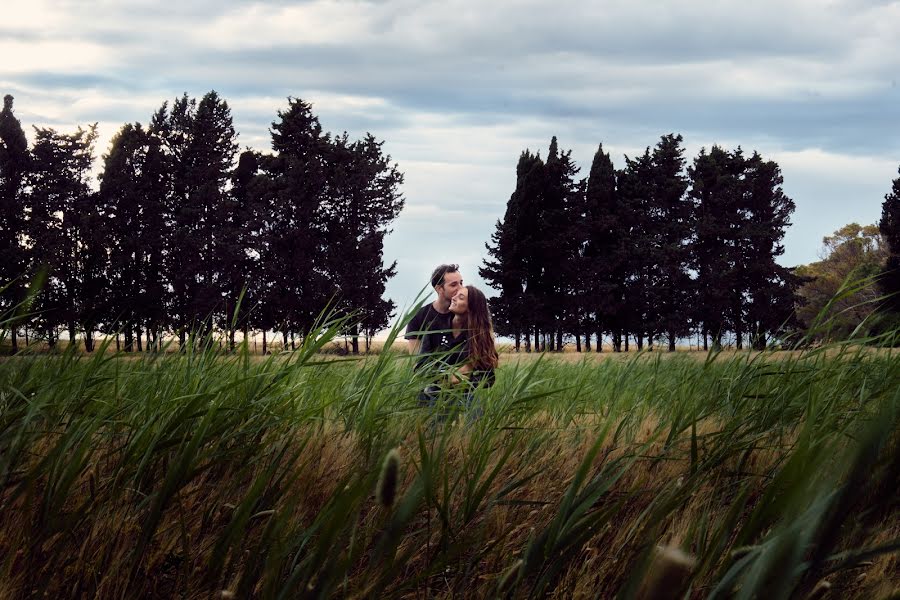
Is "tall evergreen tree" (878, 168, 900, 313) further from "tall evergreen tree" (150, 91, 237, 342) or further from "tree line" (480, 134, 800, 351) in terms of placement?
"tall evergreen tree" (150, 91, 237, 342)

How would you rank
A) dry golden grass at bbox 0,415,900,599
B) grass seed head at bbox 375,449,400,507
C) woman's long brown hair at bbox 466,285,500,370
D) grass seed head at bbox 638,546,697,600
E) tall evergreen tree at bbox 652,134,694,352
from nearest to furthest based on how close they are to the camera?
grass seed head at bbox 638,546,697,600 → grass seed head at bbox 375,449,400,507 → dry golden grass at bbox 0,415,900,599 → woman's long brown hair at bbox 466,285,500,370 → tall evergreen tree at bbox 652,134,694,352

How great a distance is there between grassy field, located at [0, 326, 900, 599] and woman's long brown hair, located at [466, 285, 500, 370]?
155 cm

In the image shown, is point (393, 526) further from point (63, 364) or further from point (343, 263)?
point (343, 263)

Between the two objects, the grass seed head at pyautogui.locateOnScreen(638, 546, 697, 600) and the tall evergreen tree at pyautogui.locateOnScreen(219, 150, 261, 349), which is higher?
the tall evergreen tree at pyautogui.locateOnScreen(219, 150, 261, 349)

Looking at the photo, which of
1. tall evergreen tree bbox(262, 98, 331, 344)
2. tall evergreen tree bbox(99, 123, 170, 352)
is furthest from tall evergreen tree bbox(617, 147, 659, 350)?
tall evergreen tree bbox(99, 123, 170, 352)

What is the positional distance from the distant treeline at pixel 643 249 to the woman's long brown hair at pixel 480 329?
32607mm

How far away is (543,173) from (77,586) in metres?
40.4

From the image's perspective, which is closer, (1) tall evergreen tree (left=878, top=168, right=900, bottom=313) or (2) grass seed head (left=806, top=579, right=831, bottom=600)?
(2) grass seed head (left=806, top=579, right=831, bottom=600)

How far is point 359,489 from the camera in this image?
1.10 m

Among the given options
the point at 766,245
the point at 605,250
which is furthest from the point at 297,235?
the point at 766,245

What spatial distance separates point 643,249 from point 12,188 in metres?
30.8

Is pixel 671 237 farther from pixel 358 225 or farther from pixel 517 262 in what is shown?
pixel 358 225

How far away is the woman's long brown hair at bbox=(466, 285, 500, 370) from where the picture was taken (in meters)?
4.70

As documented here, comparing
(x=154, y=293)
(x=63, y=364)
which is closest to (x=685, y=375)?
(x=63, y=364)
